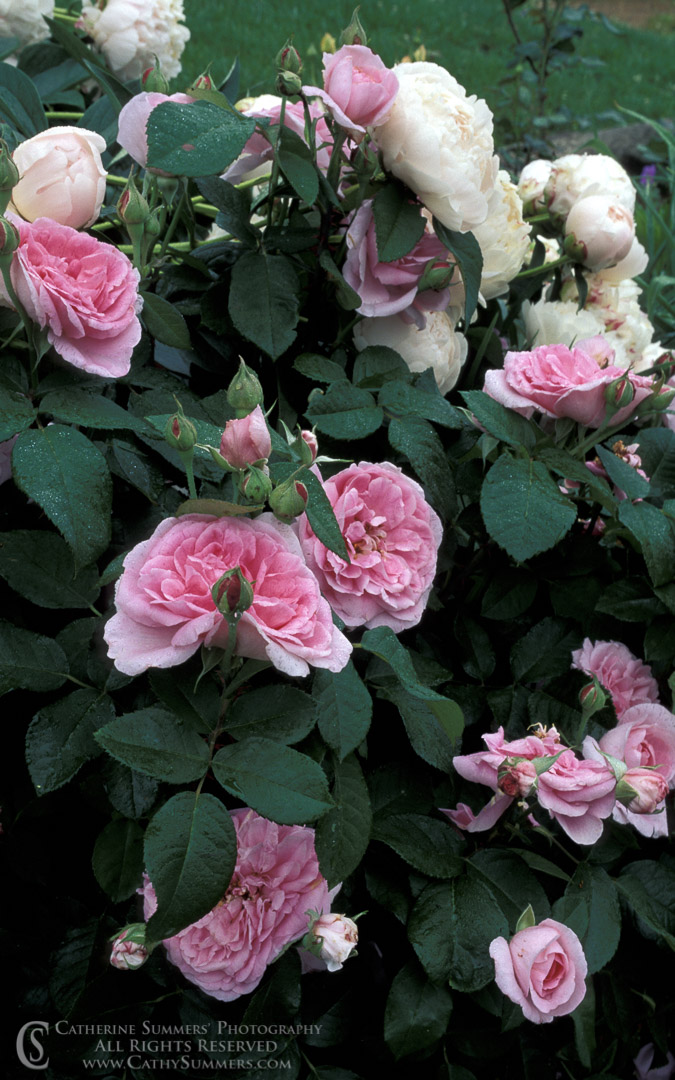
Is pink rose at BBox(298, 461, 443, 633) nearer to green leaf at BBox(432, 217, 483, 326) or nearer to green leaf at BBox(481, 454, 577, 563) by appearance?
green leaf at BBox(481, 454, 577, 563)

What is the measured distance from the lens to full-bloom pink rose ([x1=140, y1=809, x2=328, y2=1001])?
65cm

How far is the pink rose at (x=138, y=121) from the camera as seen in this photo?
0.71 metres

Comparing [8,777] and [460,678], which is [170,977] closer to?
[8,777]

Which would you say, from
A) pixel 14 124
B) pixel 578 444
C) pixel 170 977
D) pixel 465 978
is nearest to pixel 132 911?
pixel 170 977

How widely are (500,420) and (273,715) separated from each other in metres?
0.34

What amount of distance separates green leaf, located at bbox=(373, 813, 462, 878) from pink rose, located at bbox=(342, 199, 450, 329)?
442 millimetres

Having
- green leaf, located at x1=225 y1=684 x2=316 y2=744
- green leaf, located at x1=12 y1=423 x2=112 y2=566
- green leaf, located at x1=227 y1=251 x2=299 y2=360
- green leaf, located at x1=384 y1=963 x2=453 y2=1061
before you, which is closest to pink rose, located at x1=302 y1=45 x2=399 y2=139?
green leaf, located at x1=227 y1=251 x2=299 y2=360

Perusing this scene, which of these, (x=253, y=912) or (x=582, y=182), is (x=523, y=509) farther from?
(x=582, y=182)

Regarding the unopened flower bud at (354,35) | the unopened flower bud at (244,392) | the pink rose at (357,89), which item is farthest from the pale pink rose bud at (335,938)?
the unopened flower bud at (354,35)

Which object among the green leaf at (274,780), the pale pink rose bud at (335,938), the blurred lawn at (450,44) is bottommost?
the blurred lawn at (450,44)

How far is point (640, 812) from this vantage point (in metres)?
0.65

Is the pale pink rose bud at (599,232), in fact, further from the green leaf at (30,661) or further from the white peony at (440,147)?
the green leaf at (30,661)

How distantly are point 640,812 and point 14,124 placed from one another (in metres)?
0.82

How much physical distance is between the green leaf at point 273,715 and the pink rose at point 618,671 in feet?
A: 1.14
